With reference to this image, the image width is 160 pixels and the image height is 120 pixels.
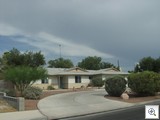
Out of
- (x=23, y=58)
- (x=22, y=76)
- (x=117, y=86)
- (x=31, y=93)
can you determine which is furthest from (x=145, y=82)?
(x=23, y=58)

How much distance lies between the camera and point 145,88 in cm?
3266

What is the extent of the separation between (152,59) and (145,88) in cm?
5215

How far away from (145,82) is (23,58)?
3645cm

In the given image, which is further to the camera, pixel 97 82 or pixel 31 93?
pixel 97 82

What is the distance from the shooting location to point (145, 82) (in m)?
32.6

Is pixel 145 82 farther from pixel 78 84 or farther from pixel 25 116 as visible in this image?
pixel 78 84

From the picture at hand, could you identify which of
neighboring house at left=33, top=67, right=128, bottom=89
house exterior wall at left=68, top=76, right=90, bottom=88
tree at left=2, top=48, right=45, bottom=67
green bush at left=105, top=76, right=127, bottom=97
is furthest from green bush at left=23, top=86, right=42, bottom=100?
tree at left=2, top=48, right=45, bottom=67

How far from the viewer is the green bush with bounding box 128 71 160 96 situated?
3250 cm

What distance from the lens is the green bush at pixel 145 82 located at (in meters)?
32.5

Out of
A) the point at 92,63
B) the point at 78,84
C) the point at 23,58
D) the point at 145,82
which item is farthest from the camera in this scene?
the point at 92,63

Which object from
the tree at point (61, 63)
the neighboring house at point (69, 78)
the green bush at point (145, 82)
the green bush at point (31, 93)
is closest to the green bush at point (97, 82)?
the neighboring house at point (69, 78)

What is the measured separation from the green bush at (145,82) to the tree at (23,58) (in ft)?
106

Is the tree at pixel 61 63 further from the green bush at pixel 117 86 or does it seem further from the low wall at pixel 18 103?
the low wall at pixel 18 103

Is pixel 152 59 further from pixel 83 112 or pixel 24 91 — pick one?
pixel 83 112
